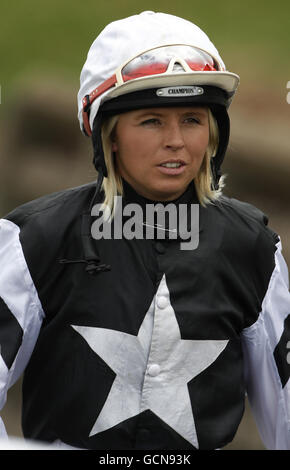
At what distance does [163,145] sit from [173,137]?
0.12 ft

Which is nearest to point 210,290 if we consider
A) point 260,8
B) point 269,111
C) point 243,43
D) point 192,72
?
point 192,72

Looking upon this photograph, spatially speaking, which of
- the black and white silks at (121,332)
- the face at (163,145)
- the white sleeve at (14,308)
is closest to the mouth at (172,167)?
the face at (163,145)

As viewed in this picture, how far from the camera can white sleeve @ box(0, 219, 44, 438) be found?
299 centimetres

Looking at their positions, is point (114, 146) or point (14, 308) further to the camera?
point (114, 146)

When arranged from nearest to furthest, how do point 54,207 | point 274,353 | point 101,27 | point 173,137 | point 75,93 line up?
point 173,137, point 54,207, point 274,353, point 75,93, point 101,27

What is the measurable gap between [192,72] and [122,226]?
50 centimetres

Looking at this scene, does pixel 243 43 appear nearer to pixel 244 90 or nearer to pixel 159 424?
pixel 244 90

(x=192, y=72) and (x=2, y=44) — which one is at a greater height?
(x=192, y=72)

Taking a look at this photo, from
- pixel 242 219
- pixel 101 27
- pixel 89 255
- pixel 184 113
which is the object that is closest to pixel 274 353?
pixel 242 219

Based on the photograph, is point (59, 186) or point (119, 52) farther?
point (59, 186)

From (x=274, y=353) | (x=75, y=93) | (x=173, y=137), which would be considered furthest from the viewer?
(x=75, y=93)

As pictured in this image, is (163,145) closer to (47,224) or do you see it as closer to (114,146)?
(114,146)

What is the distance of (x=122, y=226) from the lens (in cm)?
309

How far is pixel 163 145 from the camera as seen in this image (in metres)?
2.98
